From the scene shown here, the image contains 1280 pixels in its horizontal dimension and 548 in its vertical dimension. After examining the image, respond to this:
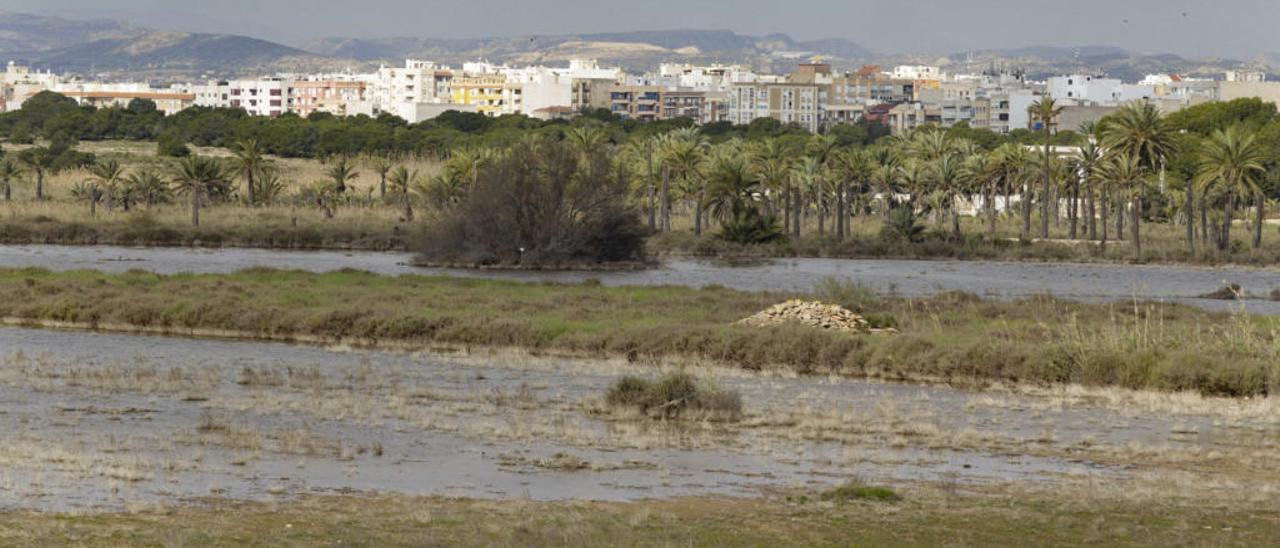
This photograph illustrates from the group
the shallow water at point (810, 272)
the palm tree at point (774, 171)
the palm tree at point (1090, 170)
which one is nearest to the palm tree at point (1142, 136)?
the palm tree at point (1090, 170)

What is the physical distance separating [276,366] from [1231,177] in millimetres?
63271

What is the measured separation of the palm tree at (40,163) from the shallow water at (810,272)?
31603 mm

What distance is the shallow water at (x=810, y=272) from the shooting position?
62312 millimetres

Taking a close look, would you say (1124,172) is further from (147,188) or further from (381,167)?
(147,188)

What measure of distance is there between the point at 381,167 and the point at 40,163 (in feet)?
68.9

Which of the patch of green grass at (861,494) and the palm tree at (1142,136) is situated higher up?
the palm tree at (1142,136)

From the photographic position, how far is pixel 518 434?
1019 inches

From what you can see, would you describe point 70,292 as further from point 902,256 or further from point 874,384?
point 902,256

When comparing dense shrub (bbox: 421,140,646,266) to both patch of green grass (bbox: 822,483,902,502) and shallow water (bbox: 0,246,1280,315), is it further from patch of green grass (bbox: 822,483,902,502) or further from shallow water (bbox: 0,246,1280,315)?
patch of green grass (bbox: 822,483,902,502)

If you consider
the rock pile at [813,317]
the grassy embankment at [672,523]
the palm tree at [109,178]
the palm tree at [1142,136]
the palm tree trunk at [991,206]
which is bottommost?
the grassy embankment at [672,523]

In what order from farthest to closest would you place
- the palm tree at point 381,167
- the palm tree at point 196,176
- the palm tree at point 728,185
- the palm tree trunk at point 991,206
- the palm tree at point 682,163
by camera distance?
the palm tree at point 381,167, the palm tree trunk at point 991,206, the palm tree at point 682,163, the palm tree at point 728,185, the palm tree at point 196,176

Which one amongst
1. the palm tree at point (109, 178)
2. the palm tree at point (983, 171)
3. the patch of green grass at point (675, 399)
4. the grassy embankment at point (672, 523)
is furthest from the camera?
the palm tree at point (983, 171)

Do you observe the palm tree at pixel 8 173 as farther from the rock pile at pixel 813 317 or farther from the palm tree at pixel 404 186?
the rock pile at pixel 813 317

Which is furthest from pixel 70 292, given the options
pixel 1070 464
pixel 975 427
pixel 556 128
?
pixel 556 128
